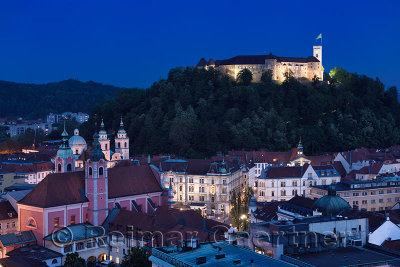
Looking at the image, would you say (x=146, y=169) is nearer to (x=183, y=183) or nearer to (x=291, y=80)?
(x=183, y=183)

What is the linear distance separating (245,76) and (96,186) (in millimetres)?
63852

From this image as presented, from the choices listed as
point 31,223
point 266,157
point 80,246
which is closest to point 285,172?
point 266,157

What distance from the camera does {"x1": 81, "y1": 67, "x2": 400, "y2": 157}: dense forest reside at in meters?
93.8

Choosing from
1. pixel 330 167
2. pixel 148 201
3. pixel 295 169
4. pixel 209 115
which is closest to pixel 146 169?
pixel 148 201

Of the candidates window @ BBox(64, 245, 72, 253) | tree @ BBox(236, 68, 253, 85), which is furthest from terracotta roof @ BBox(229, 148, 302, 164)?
window @ BBox(64, 245, 72, 253)

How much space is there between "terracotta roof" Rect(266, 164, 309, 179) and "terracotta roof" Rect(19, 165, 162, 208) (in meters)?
18.7

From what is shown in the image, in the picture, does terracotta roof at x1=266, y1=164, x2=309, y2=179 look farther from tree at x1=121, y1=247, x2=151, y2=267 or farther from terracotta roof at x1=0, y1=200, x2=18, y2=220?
tree at x1=121, y1=247, x2=151, y2=267

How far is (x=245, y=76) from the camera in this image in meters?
105

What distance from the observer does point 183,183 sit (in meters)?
65.6

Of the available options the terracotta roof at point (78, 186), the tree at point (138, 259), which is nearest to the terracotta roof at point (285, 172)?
the terracotta roof at point (78, 186)

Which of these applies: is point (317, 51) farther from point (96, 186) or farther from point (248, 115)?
point (96, 186)

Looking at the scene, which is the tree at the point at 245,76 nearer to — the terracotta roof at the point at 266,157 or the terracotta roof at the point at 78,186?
the terracotta roof at the point at 266,157

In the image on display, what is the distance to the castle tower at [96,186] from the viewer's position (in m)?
44.5

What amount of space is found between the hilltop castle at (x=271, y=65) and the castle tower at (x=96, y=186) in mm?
65962
